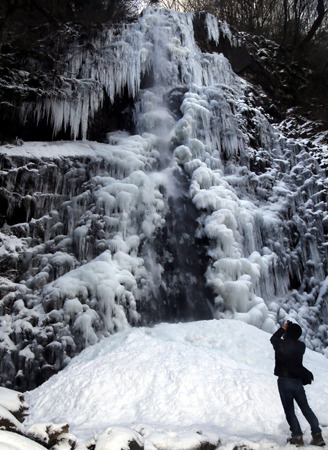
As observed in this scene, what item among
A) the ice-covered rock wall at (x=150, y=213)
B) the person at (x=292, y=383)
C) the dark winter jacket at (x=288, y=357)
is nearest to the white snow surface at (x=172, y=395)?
the person at (x=292, y=383)

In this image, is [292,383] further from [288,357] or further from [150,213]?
[150,213]

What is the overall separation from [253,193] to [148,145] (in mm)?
2854

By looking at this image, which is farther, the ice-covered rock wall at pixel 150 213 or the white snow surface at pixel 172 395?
the ice-covered rock wall at pixel 150 213

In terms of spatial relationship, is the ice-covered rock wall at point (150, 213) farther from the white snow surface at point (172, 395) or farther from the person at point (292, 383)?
the person at point (292, 383)

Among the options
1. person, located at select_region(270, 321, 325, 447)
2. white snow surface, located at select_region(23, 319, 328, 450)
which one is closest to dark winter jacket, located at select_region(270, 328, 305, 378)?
person, located at select_region(270, 321, 325, 447)

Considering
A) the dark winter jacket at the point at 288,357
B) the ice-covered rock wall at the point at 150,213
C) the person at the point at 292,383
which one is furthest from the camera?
the ice-covered rock wall at the point at 150,213

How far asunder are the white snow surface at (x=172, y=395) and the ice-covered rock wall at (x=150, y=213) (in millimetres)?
1429

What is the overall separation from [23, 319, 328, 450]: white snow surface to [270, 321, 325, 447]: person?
0.13 m

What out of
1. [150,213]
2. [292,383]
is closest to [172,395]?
[292,383]

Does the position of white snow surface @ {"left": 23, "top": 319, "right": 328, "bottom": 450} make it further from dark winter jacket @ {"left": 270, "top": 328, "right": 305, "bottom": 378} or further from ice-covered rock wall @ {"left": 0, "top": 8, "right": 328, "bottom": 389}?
ice-covered rock wall @ {"left": 0, "top": 8, "right": 328, "bottom": 389}

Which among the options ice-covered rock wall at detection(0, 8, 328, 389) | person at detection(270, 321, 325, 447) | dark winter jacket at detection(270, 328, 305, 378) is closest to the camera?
person at detection(270, 321, 325, 447)

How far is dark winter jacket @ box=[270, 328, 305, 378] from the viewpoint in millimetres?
3580

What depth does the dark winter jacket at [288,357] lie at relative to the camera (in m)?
3.58

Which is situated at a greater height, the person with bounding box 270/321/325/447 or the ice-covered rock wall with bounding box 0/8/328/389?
the ice-covered rock wall with bounding box 0/8/328/389
